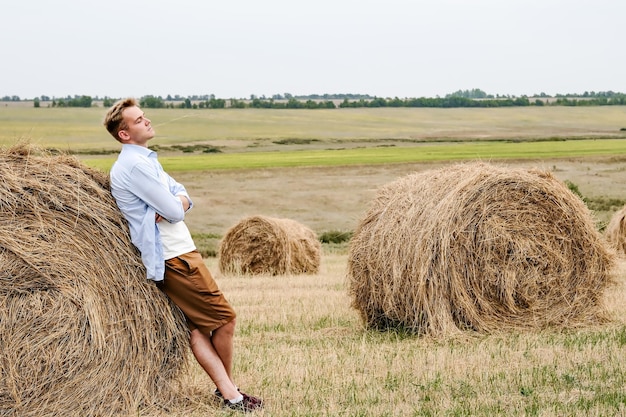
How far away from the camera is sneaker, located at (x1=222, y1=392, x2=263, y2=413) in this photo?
266 inches

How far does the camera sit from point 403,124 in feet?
289

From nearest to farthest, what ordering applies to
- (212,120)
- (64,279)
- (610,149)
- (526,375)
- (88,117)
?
1. (64,279)
2. (526,375)
3. (610,149)
4. (88,117)
5. (212,120)

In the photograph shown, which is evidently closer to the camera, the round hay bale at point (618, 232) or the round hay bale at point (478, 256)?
the round hay bale at point (478, 256)

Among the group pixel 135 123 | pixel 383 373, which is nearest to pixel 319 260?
pixel 383 373

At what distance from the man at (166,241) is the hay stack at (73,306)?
0.17 metres

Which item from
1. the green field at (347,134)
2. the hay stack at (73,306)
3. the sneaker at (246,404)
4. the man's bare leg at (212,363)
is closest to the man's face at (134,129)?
the hay stack at (73,306)

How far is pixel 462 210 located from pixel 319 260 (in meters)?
8.53

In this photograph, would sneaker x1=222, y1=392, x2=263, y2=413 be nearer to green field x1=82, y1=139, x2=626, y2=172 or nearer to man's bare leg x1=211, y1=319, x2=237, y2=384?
man's bare leg x1=211, y1=319, x2=237, y2=384

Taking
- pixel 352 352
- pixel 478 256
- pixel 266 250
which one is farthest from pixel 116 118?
pixel 266 250

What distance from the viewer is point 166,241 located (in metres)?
6.77

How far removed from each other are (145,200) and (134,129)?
53 centimetres

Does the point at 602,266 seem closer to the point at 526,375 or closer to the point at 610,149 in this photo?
the point at 526,375

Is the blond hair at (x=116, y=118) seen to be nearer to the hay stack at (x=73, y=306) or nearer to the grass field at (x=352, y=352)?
the hay stack at (x=73, y=306)

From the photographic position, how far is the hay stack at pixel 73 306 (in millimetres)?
6453
